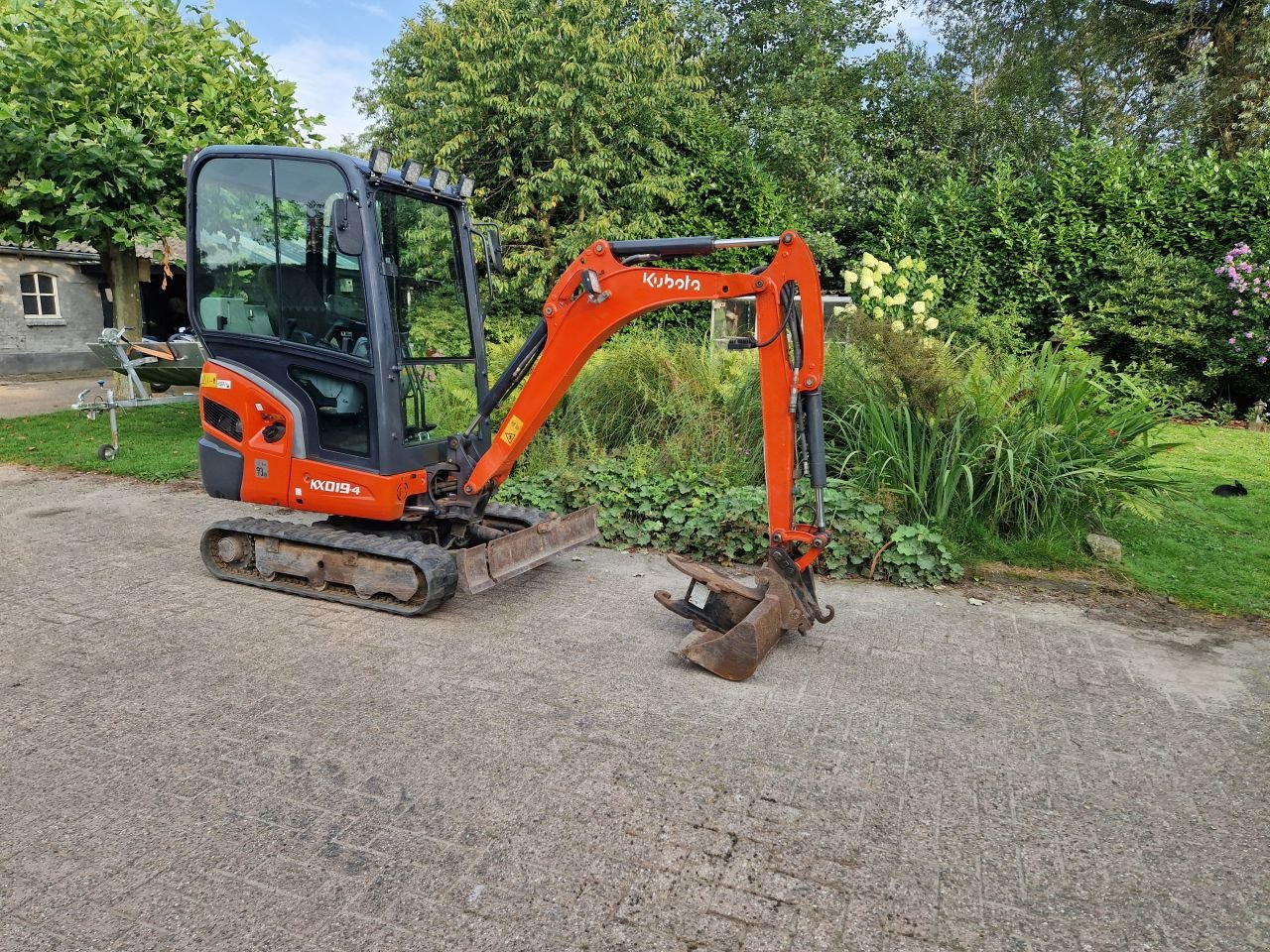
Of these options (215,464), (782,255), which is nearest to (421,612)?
(215,464)

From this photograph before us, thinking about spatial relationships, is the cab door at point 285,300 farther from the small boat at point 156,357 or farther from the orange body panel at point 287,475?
the small boat at point 156,357

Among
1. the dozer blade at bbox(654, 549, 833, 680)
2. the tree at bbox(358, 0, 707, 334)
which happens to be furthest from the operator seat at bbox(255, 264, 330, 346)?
the tree at bbox(358, 0, 707, 334)

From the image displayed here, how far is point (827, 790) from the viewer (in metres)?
3.08

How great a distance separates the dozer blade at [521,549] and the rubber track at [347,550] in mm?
104

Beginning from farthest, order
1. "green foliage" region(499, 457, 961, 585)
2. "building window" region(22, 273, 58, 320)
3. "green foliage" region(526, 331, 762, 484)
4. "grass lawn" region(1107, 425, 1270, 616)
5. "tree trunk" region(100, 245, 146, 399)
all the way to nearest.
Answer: "building window" region(22, 273, 58, 320) < "tree trunk" region(100, 245, 146, 399) < "green foliage" region(526, 331, 762, 484) < "green foliage" region(499, 457, 961, 585) < "grass lawn" region(1107, 425, 1270, 616)

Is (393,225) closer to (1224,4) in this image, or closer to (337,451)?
(337,451)

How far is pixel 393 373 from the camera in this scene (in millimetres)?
4754

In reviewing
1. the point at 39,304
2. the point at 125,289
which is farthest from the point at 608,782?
the point at 39,304

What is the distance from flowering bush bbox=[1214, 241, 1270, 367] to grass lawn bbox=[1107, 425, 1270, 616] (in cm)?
284

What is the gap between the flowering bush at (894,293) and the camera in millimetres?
7801

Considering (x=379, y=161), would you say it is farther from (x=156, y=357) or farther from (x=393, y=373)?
(x=156, y=357)

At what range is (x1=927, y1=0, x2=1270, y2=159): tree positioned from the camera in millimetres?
A: 15734

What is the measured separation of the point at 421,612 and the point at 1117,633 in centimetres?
397

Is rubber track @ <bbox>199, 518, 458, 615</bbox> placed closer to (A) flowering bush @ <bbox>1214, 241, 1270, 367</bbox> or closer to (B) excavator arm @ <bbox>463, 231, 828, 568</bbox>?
(B) excavator arm @ <bbox>463, 231, 828, 568</bbox>
